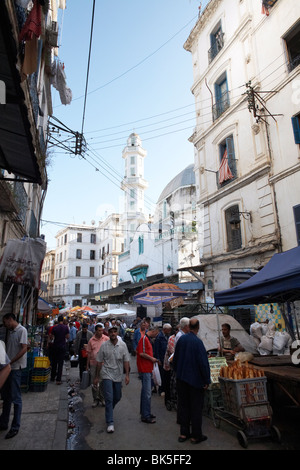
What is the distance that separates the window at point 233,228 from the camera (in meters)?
14.5

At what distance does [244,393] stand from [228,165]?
1213 centimetres

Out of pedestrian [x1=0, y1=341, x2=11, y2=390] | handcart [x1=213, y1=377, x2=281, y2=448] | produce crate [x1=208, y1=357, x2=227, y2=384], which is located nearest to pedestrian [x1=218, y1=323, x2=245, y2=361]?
produce crate [x1=208, y1=357, x2=227, y2=384]

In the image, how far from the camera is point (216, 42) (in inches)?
695

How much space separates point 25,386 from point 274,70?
14671mm

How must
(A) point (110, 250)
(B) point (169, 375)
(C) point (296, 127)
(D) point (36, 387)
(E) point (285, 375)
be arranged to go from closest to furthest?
(E) point (285, 375)
(B) point (169, 375)
(D) point (36, 387)
(C) point (296, 127)
(A) point (110, 250)

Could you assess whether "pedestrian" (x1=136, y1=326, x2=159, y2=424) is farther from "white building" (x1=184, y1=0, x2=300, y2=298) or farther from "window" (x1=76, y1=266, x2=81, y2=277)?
"window" (x1=76, y1=266, x2=81, y2=277)

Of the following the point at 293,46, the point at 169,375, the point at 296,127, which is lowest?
the point at 169,375

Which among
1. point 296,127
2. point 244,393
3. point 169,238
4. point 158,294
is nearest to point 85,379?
point 244,393

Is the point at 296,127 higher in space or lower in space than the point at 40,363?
higher

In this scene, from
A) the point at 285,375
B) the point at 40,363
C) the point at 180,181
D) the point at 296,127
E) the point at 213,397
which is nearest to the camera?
the point at 285,375

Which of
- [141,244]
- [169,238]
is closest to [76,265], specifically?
[141,244]

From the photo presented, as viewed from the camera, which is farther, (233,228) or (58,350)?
(233,228)

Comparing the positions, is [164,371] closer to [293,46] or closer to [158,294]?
[158,294]
